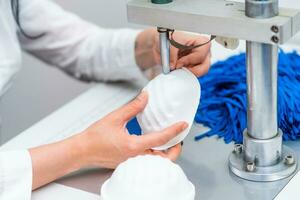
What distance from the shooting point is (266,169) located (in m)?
0.77

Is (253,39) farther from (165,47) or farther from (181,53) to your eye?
(181,53)

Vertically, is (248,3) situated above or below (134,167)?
above

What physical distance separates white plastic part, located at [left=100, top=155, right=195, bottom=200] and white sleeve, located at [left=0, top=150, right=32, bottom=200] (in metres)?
0.14

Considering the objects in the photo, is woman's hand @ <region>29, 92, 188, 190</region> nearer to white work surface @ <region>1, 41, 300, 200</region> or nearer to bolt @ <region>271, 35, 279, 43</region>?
white work surface @ <region>1, 41, 300, 200</region>

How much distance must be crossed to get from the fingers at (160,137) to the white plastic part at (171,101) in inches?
0.5

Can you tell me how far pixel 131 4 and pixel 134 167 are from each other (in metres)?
0.19

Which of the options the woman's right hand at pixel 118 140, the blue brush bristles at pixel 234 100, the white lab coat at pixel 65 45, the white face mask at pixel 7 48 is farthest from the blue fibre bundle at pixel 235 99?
the white face mask at pixel 7 48

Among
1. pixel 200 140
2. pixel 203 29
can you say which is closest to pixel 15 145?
pixel 200 140

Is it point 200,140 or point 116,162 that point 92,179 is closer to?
point 116,162

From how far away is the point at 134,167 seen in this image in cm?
66

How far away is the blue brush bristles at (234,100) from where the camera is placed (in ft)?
2.80

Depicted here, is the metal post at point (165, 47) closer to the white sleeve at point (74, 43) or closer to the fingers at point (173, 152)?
the fingers at point (173, 152)

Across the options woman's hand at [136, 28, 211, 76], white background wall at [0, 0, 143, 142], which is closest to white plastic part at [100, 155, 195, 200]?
woman's hand at [136, 28, 211, 76]

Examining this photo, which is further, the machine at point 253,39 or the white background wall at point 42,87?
the white background wall at point 42,87
